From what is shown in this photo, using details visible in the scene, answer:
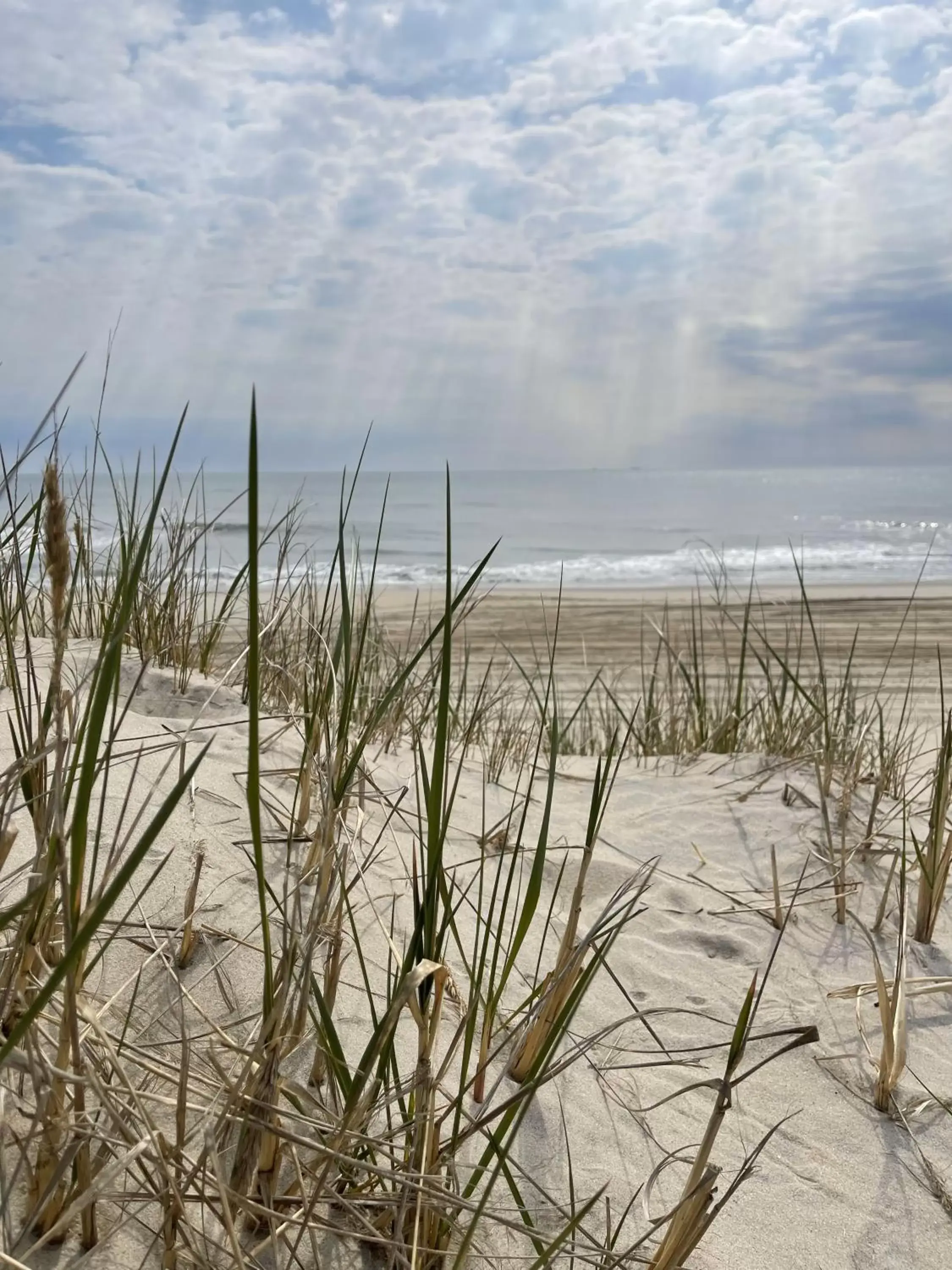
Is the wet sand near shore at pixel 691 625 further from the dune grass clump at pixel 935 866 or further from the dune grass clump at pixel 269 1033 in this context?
the dune grass clump at pixel 269 1033

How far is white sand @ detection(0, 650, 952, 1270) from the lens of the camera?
3.71 ft

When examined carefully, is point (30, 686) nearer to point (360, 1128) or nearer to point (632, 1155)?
point (360, 1128)

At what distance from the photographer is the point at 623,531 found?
2403cm

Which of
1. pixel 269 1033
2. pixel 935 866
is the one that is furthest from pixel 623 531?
pixel 269 1033

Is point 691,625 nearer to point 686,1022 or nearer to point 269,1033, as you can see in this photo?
point 686,1022

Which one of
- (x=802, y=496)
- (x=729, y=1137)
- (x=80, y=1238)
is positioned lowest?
(x=729, y=1137)

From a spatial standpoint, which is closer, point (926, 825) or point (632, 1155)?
point (632, 1155)

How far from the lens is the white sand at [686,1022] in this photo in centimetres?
113

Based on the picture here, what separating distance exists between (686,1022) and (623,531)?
2303cm

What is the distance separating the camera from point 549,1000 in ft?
3.67

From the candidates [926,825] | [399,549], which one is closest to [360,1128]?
[926,825]

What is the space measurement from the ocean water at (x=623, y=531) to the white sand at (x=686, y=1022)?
678 mm

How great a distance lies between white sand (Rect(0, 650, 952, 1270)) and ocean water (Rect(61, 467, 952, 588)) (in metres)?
0.68

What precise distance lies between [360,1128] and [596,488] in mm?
51487
